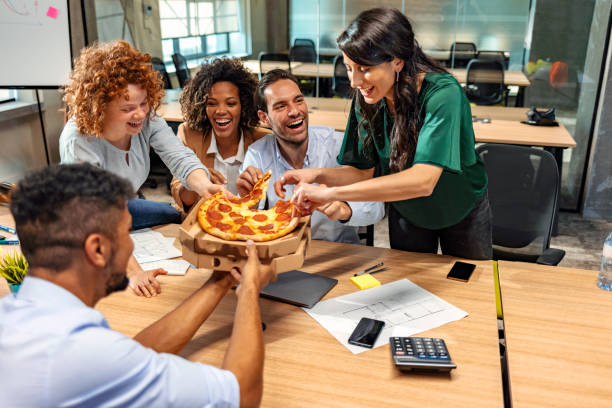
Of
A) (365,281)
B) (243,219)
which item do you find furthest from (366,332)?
(243,219)

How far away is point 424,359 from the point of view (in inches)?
50.5

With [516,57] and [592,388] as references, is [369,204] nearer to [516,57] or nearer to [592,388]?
[592,388]

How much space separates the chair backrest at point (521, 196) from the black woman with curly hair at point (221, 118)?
1207mm

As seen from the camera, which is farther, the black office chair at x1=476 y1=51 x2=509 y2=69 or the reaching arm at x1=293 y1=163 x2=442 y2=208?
the black office chair at x1=476 y1=51 x2=509 y2=69

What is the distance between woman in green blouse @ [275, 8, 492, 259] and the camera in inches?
63.4

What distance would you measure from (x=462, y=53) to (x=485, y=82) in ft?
1.23

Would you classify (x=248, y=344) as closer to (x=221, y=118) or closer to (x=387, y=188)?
(x=387, y=188)

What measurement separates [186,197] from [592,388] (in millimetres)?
1899

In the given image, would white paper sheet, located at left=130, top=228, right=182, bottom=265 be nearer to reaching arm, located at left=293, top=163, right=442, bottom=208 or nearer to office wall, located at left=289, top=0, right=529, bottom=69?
reaching arm, located at left=293, top=163, right=442, bottom=208

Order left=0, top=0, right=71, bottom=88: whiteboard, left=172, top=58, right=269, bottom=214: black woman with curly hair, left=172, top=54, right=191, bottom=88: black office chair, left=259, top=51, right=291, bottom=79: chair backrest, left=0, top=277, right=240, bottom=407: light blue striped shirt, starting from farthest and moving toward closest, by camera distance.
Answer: left=172, top=54, right=191, bottom=88: black office chair
left=259, top=51, right=291, bottom=79: chair backrest
left=0, top=0, right=71, bottom=88: whiteboard
left=172, top=58, right=269, bottom=214: black woman with curly hair
left=0, top=277, right=240, bottom=407: light blue striped shirt

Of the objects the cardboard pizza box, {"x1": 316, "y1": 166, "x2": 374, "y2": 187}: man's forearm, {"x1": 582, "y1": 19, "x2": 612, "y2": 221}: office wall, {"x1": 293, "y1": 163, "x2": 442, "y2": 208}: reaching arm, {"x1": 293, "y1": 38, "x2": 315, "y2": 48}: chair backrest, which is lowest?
{"x1": 582, "y1": 19, "x2": 612, "y2": 221}: office wall

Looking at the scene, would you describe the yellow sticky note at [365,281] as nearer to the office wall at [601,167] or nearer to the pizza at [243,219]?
the pizza at [243,219]

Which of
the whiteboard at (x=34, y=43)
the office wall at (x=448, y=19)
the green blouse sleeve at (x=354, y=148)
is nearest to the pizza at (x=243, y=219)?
the green blouse sleeve at (x=354, y=148)

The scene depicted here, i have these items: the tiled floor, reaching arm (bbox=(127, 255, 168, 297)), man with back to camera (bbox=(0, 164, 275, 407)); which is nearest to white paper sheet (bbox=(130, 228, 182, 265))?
reaching arm (bbox=(127, 255, 168, 297))
